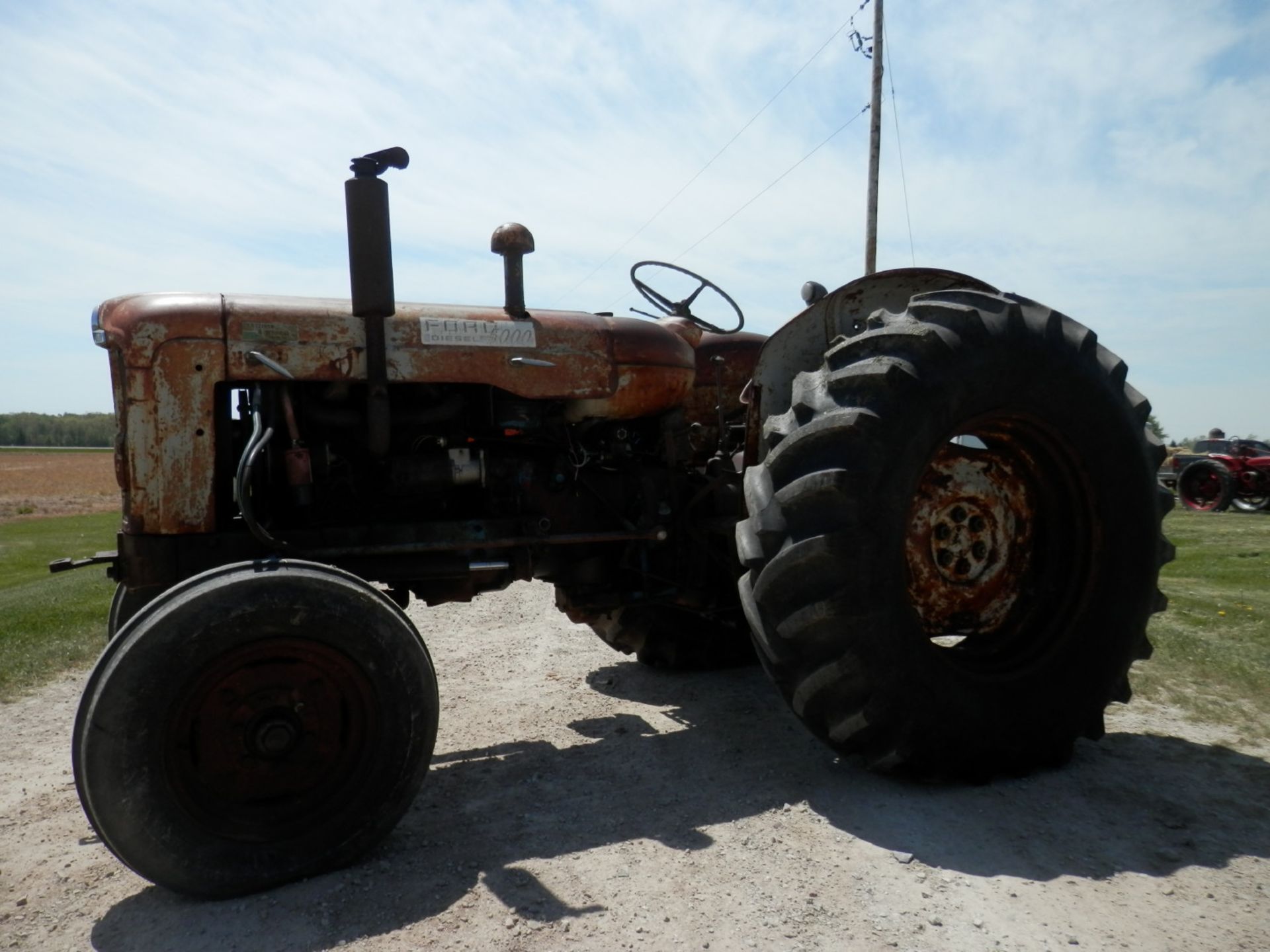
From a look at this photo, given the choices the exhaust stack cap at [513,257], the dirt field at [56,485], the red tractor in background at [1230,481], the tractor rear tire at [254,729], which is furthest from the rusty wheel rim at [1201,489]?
the dirt field at [56,485]

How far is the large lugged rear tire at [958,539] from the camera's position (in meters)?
3.23

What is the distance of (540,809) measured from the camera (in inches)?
133

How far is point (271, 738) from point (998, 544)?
2.82 m

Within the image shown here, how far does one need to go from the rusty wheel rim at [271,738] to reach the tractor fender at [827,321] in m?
2.23

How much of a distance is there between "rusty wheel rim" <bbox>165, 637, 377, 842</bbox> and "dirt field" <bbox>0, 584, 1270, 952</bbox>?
23 centimetres

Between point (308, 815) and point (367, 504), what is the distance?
1.32 metres

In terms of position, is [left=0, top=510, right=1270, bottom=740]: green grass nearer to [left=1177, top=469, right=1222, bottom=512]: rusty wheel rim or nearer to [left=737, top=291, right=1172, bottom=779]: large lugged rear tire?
[left=737, top=291, right=1172, bottom=779]: large lugged rear tire

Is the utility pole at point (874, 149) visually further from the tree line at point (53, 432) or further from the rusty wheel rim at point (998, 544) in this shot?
the tree line at point (53, 432)

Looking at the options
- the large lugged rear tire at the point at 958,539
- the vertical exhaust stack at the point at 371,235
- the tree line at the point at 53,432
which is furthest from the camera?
the tree line at the point at 53,432

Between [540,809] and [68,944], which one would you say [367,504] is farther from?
[68,944]

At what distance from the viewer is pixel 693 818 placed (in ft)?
10.7

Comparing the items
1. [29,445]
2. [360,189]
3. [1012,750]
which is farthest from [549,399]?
[29,445]

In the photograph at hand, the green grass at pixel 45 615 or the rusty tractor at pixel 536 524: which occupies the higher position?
the rusty tractor at pixel 536 524

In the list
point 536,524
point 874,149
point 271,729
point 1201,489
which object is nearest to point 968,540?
point 536,524
